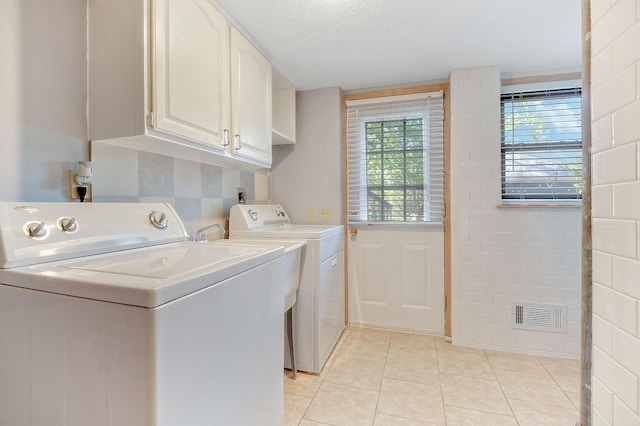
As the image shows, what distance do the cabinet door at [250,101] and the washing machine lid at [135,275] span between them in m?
0.89

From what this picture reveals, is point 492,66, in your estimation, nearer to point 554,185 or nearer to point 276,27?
point 554,185

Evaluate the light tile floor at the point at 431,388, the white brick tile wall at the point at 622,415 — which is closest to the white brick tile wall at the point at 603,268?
the white brick tile wall at the point at 622,415

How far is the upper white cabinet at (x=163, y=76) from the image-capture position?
112 cm

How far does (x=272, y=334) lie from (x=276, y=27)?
5.39 feet

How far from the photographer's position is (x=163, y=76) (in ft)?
3.84

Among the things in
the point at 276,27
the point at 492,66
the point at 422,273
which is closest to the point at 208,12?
the point at 276,27

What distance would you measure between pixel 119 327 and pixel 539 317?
8.44ft

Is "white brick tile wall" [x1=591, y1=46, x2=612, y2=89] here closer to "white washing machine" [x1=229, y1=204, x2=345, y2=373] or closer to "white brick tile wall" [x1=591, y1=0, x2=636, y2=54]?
"white brick tile wall" [x1=591, y1=0, x2=636, y2=54]

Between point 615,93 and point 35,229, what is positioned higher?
point 615,93

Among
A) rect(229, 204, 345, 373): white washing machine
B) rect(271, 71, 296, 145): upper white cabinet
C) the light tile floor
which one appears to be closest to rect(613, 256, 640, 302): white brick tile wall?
the light tile floor

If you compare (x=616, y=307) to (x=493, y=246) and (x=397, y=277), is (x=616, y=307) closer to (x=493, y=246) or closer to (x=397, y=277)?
(x=493, y=246)

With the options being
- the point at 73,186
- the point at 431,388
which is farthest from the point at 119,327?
the point at 431,388

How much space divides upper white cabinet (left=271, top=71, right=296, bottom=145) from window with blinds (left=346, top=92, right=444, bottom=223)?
50 centimetres

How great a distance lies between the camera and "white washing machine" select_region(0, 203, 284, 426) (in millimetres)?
618
